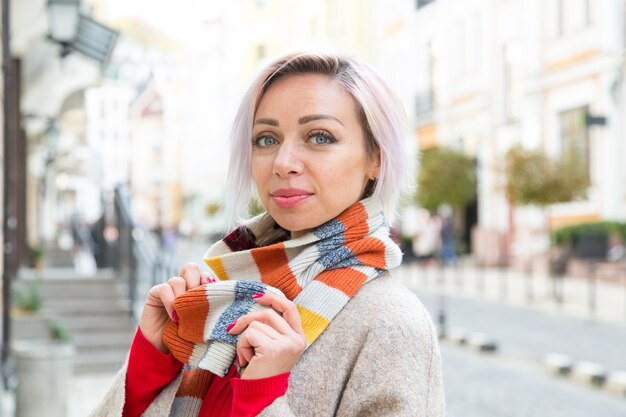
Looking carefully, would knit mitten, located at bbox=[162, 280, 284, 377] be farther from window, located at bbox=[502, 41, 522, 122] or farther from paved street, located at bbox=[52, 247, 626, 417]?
window, located at bbox=[502, 41, 522, 122]

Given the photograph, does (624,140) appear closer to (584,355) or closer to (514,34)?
(514,34)

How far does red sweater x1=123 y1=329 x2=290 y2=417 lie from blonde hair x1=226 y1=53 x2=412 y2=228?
1.46 feet

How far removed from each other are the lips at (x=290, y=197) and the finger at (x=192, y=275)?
0.20m

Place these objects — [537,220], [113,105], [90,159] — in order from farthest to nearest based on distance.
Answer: [113,105] < [90,159] < [537,220]

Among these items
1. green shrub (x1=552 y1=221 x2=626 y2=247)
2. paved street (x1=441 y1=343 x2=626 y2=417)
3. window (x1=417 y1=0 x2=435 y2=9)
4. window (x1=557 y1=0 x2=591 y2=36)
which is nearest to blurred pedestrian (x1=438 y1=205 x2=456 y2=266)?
green shrub (x1=552 y1=221 x2=626 y2=247)

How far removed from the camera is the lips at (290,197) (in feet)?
5.98

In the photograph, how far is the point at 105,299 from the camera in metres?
11.4

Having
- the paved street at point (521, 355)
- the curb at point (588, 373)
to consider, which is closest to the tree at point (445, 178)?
the paved street at point (521, 355)

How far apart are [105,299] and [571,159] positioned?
10778 mm

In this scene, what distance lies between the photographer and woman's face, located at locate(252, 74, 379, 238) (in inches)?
71.1

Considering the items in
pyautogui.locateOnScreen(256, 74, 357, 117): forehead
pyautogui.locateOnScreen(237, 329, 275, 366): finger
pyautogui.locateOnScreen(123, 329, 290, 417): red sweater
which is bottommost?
pyautogui.locateOnScreen(123, 329, 290, 417): red sweater

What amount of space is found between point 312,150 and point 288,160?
0.16 feet

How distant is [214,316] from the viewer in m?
1.74

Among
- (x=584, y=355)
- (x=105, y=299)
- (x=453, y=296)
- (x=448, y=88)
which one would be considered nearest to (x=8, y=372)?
(x=105, y=299)
